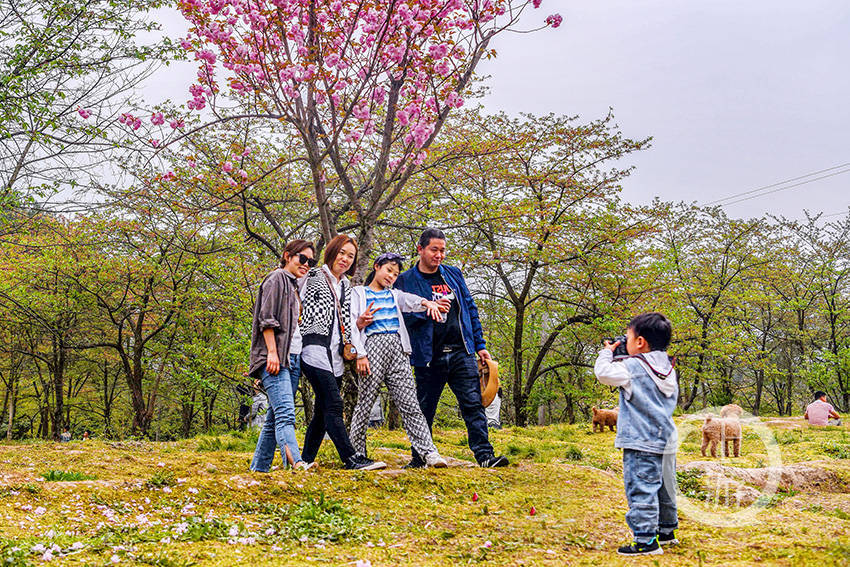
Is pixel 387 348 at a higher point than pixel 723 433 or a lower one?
higher

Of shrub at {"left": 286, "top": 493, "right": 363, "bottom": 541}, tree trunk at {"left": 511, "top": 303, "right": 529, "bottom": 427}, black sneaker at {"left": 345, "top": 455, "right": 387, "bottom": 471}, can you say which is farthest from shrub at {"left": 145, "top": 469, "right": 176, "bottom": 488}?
tree trunk at {"left": 511, "top": 303, "right": 529, "bottom": 427}

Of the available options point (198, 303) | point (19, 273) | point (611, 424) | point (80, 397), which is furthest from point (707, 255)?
point (80, 397)

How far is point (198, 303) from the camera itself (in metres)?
16.8

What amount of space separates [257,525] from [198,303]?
13870mm

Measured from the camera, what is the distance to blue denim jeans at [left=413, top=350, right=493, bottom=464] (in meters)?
5.95

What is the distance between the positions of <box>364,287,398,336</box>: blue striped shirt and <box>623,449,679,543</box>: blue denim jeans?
269 cm

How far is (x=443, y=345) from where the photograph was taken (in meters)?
5.99

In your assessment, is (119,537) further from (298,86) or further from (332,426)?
(298,86)

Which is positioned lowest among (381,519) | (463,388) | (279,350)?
(381,519)

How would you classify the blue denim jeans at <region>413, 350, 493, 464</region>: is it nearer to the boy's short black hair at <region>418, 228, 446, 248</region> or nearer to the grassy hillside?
the grassy hillside

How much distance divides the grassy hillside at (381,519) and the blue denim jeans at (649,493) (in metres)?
0.18

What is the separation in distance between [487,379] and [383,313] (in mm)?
1282

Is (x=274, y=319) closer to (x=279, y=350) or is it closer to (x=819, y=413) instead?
(x=279, y=350)

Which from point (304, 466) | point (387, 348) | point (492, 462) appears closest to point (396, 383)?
point (387, 348)
